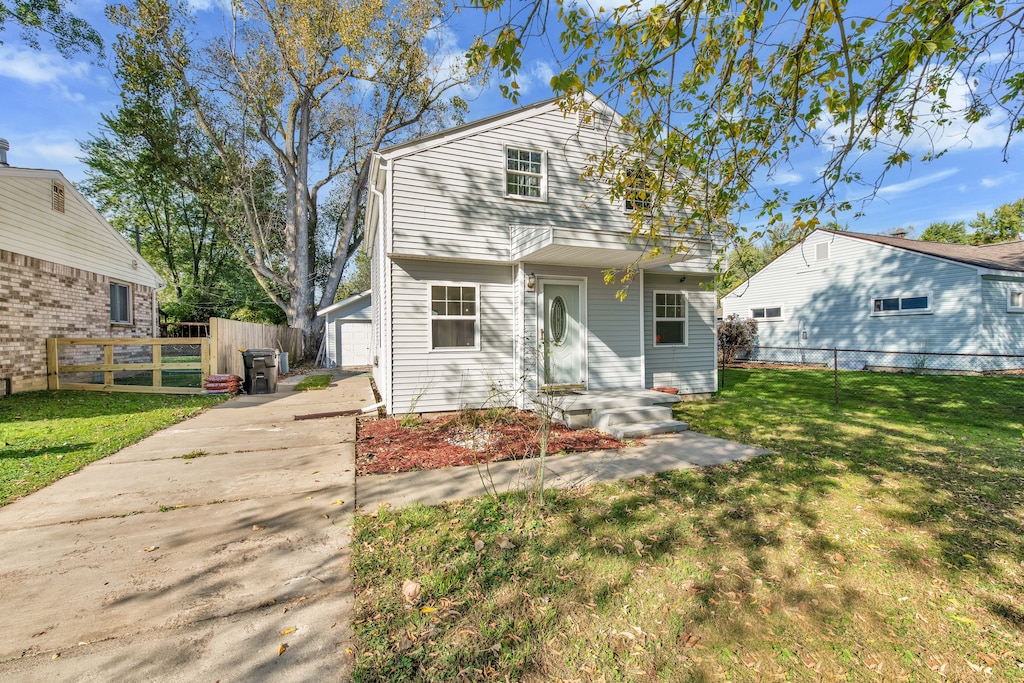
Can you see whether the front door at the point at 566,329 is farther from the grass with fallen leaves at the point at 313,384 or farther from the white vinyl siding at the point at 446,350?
the grass with fallen leaves at the point at 313,384

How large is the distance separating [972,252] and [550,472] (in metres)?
19.8

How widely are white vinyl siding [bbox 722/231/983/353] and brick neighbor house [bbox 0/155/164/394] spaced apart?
17.0 meters

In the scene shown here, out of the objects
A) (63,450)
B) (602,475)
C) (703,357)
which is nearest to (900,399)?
(703,357)

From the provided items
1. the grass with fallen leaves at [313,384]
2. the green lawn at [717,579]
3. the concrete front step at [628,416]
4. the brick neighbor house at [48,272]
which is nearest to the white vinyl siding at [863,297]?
the concrete front step at [628,416]

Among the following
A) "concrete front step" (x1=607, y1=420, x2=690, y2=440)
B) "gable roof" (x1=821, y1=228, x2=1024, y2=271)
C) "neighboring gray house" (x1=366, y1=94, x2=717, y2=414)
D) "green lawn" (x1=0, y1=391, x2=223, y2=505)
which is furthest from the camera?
"gable roof" (x1=821, y1=228, x2=1024, y2=271)

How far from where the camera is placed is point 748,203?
14.1 ft

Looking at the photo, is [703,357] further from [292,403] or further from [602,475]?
[292,403]

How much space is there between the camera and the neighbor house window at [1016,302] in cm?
1340

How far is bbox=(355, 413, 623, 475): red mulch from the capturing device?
512 cm

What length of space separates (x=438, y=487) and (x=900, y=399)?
1061 centimetres

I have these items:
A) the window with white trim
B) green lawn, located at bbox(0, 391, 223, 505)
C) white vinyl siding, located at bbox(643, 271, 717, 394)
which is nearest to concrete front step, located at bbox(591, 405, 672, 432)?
white vinyl siding, located at bbox(643, 271, 717, 394)

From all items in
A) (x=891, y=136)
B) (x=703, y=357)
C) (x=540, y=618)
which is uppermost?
(x=891, y=136)

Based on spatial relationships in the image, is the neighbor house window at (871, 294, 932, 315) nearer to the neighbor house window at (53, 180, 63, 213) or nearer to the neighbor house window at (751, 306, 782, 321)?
the neighbor house window at (751, 306, 782, 321)

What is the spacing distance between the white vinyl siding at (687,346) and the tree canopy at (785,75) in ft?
17.0
